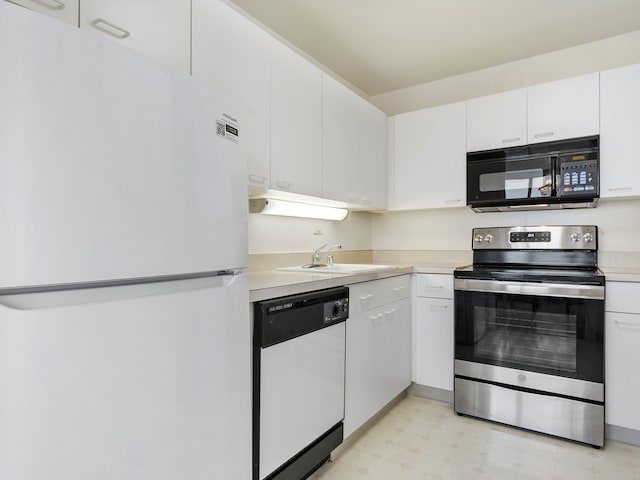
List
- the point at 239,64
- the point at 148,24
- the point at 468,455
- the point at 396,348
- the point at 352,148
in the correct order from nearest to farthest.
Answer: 1. the point at 148,24
2. the point at 239,64
3. the point at 468,455
4. the point at 396,348
5. the point at 352,148

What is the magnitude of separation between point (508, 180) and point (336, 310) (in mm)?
1584

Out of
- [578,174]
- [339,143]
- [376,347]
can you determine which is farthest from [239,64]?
[578,174]

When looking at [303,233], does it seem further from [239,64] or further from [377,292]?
[239,64]

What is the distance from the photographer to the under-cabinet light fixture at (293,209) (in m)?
2.14

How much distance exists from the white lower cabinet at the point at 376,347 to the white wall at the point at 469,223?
683 millimetres

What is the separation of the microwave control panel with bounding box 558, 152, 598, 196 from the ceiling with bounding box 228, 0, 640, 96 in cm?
83

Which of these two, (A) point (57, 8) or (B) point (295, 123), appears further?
(B) point (295, 123)

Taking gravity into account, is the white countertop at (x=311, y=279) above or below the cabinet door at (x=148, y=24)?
below

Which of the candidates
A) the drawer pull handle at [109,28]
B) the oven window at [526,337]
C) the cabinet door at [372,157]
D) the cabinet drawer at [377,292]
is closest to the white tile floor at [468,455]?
the oven window at [526,337]

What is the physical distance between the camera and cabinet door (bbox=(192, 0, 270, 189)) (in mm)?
1516

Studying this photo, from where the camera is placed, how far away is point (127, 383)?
83 cm

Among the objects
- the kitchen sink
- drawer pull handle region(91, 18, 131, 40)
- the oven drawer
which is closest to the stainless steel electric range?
the oven drawer

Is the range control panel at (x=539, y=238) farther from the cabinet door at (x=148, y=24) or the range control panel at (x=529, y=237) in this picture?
the cabinet door at (x=148, y=24)

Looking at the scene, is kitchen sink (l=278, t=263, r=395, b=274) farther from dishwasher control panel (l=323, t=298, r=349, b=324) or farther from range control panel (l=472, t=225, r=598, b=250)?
range control panel (l=472, t=225, r=598, b=250)
